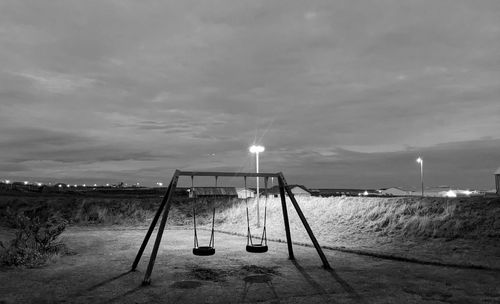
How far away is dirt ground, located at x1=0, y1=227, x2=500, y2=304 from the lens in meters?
10.1

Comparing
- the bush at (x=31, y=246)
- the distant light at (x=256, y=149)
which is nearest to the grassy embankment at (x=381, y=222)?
the distant light at (x=256, y=149)

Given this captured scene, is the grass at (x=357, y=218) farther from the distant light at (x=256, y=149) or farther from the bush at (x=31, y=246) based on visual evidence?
the bush at (x=31, y=246)

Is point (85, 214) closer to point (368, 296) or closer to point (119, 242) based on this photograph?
point (119, 242)

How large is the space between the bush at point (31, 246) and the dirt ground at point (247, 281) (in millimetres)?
624

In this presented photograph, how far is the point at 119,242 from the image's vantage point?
22.5 metres

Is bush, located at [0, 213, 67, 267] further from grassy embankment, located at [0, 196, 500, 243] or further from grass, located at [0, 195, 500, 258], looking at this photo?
grass, located at [0, 195, 500, 258]

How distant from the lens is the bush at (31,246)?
14.8 meters

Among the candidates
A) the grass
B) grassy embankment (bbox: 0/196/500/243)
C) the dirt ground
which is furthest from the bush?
the grass

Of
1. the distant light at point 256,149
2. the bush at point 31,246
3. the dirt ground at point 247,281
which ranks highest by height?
the distant light at point 256,149

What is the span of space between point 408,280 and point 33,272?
12.3 meters

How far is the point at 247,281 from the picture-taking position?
12094mm

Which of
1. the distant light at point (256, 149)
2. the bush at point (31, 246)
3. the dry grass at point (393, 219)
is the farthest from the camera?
the distant light at point (256, 149)

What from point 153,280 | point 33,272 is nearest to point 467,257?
point 153,280

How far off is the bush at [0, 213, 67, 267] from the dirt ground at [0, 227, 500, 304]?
0.62 m
